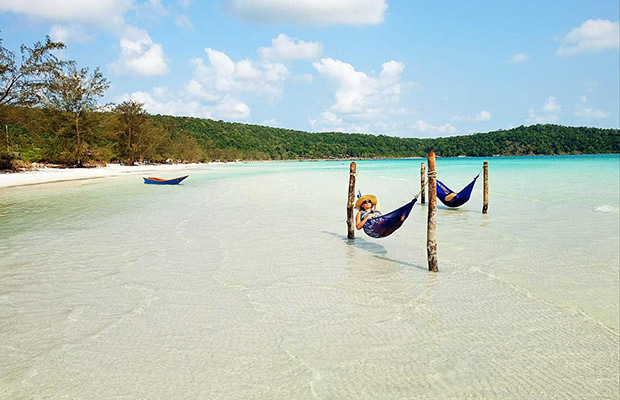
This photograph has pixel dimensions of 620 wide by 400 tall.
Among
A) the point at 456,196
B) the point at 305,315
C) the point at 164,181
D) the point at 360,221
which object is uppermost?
the point at 456,196

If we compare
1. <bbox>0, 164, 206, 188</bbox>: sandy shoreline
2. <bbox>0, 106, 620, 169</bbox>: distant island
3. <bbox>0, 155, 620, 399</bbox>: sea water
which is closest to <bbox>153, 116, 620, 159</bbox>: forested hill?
<bbox>0, 106, 620, 169</bbox>: distant island

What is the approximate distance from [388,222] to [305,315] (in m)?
3.31

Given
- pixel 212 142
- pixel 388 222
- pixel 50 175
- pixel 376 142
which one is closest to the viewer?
pixel 388 222

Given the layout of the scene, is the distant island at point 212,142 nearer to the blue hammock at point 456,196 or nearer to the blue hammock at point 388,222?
the blue hammock at point 456,196

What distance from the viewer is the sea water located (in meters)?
3.48

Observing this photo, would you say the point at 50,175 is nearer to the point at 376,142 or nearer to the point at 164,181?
the point at 164,181

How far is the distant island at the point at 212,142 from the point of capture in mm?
33688

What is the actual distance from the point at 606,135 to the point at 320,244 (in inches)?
4744

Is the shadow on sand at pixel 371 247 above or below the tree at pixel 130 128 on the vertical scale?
below

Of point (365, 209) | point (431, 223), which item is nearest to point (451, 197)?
point (365, 209)

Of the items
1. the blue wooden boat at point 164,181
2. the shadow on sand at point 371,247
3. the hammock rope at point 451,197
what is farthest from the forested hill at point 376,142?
the shadow on sand at point 371,247

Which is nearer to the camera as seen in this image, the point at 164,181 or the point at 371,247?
the point at 371,247

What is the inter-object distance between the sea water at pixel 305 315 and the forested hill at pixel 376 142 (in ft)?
268

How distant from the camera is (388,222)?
25.2 feet
